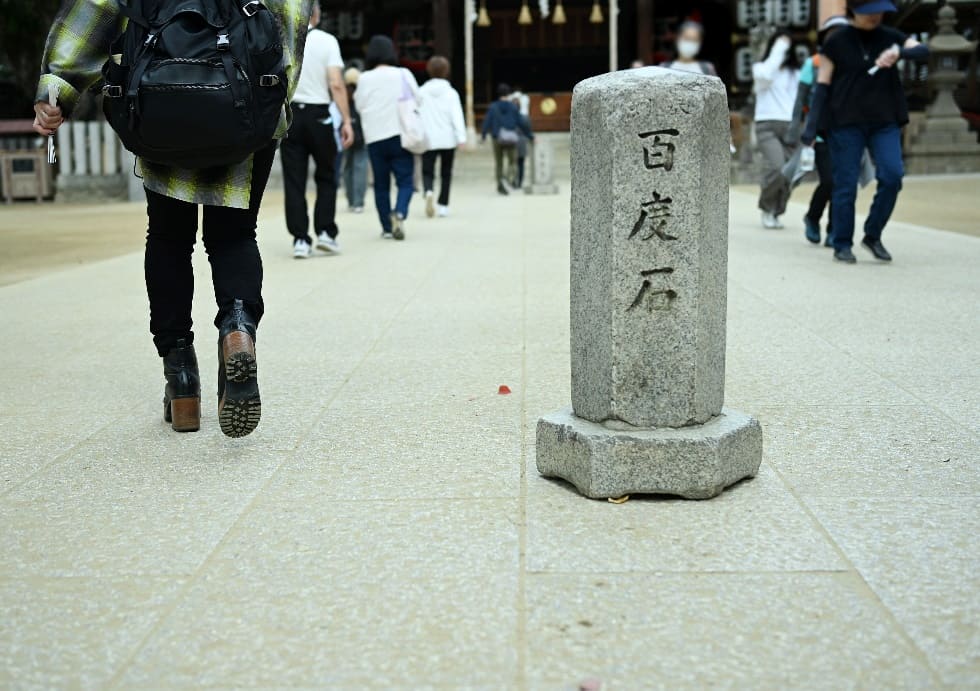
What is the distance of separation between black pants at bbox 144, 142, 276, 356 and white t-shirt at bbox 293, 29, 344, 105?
4.83 m

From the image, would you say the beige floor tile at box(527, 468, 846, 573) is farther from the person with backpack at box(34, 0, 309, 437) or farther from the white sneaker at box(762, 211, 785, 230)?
the white sneaker at box(762, 211, 785, 230)

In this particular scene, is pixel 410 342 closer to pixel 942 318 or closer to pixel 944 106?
pixel 942 318

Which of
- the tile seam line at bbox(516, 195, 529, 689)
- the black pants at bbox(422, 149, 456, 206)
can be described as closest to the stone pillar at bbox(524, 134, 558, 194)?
the black pants at bbox(422, 149, 456, 206)

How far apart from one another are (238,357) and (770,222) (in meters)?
8.49

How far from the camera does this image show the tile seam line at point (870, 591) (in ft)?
6.68

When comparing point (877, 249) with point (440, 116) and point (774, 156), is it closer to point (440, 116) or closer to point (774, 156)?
point (774, 156)

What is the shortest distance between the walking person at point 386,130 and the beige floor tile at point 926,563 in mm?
7847

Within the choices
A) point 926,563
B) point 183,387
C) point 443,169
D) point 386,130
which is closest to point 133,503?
point 183,387

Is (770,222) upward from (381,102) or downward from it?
downward

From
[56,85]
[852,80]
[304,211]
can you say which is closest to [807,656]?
[56,85]

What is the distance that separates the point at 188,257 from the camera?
3.71 metres

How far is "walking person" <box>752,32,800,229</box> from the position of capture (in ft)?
34.2

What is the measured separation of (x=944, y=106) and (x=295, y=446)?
21.6m

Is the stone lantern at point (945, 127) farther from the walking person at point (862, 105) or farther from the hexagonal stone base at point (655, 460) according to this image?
the hexagonal stone base at point (655, 460)
